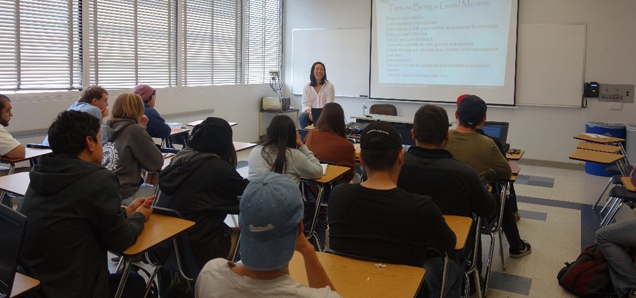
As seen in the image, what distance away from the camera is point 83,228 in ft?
6.62

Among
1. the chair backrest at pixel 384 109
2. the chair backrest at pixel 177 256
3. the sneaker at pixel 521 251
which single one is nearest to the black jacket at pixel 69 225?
the chair backrest at pixel 177 256

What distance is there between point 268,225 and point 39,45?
512 centimetres

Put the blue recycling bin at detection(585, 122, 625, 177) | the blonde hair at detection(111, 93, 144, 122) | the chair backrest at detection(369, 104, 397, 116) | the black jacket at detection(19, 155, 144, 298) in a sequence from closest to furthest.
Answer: the black jacket at detection(19, 155, 144, 298), the blonde hair at detection(111, 93, 144, 122), the blue recycling bin at detection(585, 122, 625, 177), the chair backrest at detection(369, 104, 397, 116)

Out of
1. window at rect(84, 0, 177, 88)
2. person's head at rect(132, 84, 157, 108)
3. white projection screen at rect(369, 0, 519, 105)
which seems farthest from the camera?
white projection screen at rect(369, 0, 519, 105)

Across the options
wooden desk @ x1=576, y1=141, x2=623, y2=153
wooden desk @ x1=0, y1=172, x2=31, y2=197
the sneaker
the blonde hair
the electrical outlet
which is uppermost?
the electrical outlet

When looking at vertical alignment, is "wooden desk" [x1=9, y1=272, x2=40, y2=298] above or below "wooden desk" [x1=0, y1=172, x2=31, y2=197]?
below

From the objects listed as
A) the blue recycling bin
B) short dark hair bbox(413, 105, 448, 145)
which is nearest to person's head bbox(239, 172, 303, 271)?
short dark hair bbox(413, 105, 448, 145)

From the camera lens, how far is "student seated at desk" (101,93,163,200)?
357 centimetres

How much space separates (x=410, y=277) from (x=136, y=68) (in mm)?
5669

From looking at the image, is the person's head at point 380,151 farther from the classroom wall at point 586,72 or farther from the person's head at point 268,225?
the classroom wall at point 586,72

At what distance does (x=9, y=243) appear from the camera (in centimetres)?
178

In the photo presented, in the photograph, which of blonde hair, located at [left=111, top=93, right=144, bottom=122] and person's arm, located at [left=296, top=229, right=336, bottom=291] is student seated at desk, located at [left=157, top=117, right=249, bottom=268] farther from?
blonde hair, located at [left=111, top=93, right=144, bottom=122]

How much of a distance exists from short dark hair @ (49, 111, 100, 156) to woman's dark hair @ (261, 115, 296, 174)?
136 centimetres

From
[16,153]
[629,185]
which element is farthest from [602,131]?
[16,153]
